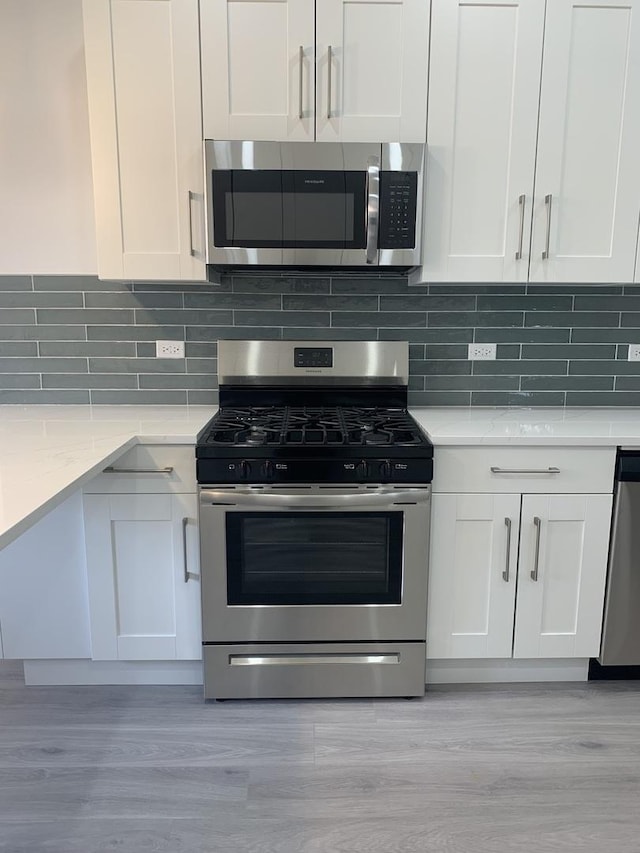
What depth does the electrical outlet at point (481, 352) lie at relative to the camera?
2.47 metres

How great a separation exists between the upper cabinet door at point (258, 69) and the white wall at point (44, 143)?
2.09ft

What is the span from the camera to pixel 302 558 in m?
1.95

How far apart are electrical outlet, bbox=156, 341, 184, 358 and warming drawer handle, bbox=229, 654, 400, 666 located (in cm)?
121

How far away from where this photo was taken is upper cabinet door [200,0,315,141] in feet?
6.27

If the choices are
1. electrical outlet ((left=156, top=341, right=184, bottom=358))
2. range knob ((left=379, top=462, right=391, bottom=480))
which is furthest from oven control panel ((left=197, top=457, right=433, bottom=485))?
electrical outlet ((left=156, top=341, right=184, bottom=358))

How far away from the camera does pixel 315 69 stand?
1946 mm

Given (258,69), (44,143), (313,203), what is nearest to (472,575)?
(313,203)

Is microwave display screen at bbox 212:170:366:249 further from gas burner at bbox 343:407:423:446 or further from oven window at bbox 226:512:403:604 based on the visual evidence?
oven window at bbox 226:512:403:604

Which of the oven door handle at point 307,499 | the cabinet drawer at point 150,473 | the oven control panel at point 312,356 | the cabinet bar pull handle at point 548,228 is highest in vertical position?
the cabinet bar pull handle at point 548,228

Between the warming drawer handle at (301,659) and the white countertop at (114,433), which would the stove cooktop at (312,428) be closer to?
the white countertop at (114,433)

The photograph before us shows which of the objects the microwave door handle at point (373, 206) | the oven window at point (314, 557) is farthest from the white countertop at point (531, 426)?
the microwave door handle at point (373, 206)

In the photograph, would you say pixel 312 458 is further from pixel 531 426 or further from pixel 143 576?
pixel 531 426

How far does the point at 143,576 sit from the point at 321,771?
84cm

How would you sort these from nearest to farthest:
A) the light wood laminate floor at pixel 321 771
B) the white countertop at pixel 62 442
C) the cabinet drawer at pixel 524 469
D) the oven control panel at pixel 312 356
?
the white countertop at pixel 62 442 < the light wood laminate floor at pixel 321 771 < the cabinet drawer at pixel 524 469 < the oven control panel at pixel 312 356
